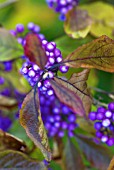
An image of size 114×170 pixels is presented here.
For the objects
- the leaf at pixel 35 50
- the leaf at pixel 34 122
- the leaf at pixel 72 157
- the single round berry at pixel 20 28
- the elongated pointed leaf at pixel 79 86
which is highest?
the leaf at pixel 35 50

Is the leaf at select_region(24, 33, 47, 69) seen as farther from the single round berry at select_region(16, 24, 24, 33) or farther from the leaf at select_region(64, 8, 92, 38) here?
the single round berry at select_region(16, 24, 24, 33)

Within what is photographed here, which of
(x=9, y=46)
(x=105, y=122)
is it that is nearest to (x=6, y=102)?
(x=9, y=46)

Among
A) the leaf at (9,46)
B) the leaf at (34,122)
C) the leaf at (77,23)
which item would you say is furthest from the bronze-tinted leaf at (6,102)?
the leaf at (34,122)

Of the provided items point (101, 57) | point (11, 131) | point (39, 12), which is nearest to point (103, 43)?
point (101, 57)

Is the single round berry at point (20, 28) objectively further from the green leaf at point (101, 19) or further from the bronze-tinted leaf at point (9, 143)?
the bronze-tinted leaf at point (9, 143)

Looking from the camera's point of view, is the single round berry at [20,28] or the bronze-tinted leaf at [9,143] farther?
the single round berry at [20,28]

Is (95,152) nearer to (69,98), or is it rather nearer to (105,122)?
(105,122)
